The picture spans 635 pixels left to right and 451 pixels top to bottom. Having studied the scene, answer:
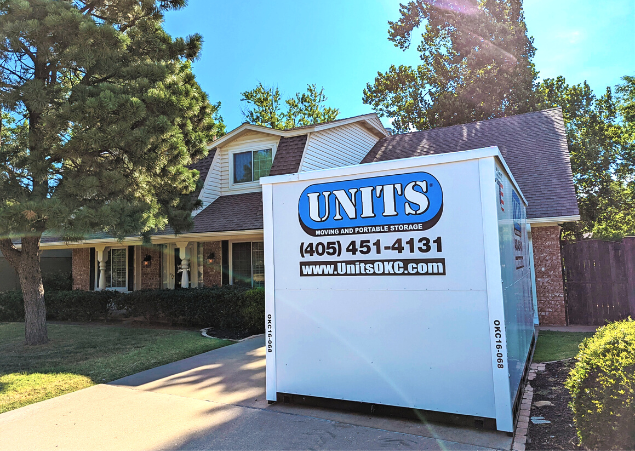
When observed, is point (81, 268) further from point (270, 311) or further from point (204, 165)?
point (270, 311)

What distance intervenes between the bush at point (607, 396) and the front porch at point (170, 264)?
10.0 meters

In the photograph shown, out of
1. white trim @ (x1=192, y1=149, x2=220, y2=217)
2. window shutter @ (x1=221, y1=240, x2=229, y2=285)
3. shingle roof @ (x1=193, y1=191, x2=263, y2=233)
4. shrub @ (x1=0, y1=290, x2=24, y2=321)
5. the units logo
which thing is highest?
white trim @ (x1=192, y1=149, x2=220, y2=217)

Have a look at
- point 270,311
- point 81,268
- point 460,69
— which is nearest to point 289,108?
point 460,69

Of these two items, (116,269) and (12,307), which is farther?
(116,269)

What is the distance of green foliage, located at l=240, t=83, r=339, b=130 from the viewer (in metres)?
33.0

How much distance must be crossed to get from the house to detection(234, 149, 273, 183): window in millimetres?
33

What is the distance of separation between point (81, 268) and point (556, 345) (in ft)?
54.5

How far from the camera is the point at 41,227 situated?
7.89m

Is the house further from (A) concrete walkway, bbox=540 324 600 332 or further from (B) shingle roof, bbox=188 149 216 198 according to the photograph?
(A) concrete walkway, bbox=540 324 600 332

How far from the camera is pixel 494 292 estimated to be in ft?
12.8

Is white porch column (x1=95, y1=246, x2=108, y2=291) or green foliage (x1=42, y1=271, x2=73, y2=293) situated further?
green foliage (x1=42, y1=271, x2=73, y2=293)

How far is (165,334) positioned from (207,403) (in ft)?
18.6

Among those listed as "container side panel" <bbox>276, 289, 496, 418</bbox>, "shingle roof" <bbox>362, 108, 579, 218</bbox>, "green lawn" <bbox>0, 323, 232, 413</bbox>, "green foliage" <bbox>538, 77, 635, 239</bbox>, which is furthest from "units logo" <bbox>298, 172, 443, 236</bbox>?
"green foliage" <bbox>538, 77, 635, 239</bbox>

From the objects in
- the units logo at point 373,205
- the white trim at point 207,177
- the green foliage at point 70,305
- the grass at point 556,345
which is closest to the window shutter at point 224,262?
the white trim at point 207,177
